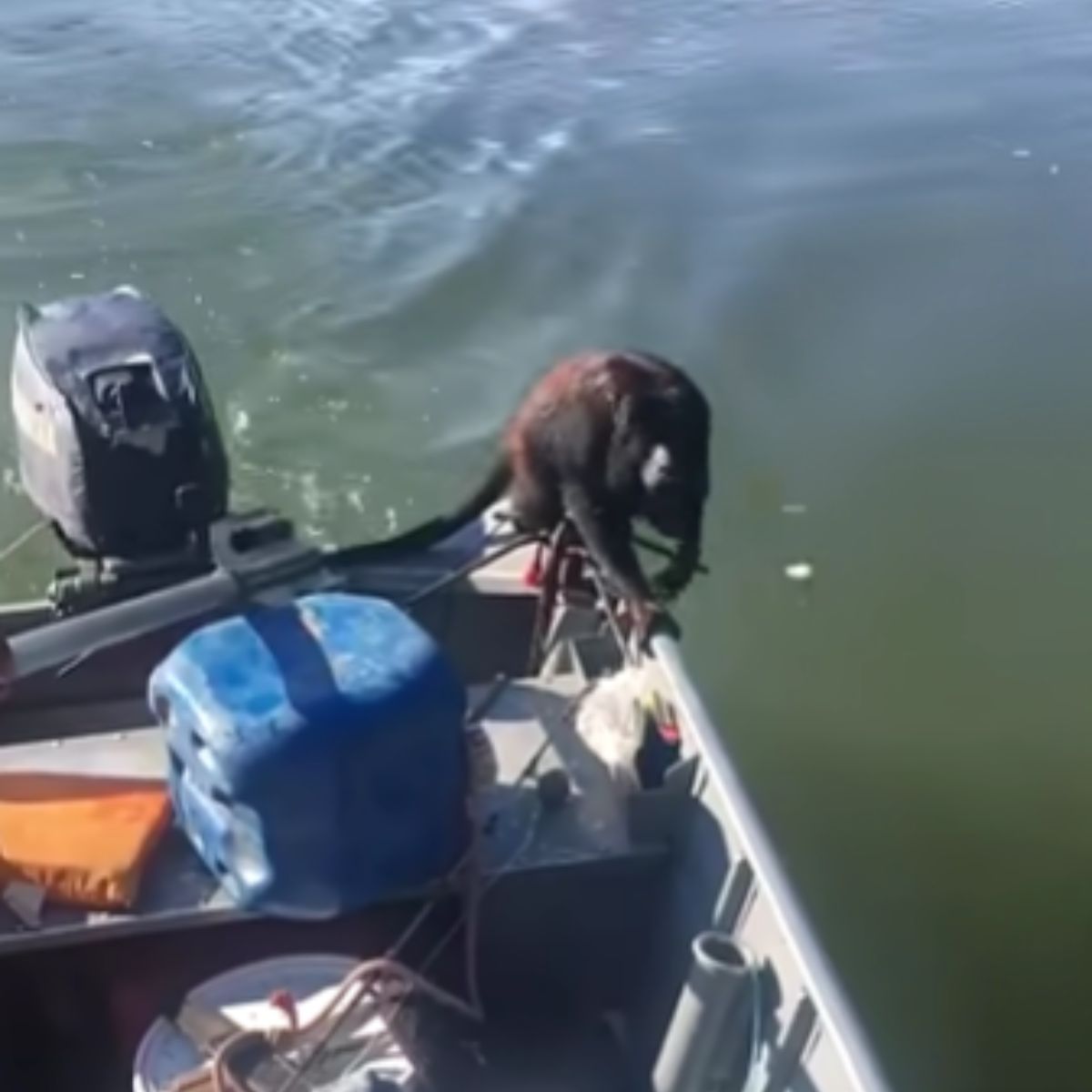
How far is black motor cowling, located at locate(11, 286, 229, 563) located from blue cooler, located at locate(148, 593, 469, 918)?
742 mm

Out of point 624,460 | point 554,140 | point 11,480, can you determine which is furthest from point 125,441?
point 554,140

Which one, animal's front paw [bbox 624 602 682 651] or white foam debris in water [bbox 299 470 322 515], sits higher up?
animal's front paw [bbox 624 602 682 651]

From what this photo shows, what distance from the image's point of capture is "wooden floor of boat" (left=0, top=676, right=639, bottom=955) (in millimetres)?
3322

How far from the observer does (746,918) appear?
332cm

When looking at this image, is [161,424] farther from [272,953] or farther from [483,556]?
[272,953]

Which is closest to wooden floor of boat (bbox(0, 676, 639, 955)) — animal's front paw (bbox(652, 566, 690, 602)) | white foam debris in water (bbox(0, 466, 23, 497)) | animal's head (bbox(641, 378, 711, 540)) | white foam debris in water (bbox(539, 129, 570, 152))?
animal's front paw (bbox(652, 566, 690, 602))

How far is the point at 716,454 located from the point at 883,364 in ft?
2.98

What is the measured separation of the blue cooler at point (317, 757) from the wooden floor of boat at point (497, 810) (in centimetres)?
8

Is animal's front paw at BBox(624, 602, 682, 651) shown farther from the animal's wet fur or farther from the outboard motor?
the outboard motor

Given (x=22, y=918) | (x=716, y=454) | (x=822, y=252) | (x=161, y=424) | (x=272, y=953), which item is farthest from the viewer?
(x=822, y=252)

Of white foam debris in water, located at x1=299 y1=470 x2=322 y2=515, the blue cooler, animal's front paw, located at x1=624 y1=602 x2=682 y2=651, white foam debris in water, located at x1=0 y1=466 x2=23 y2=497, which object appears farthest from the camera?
white foam debris in water, located at x1=299 y1=470 x2=322 y2=515

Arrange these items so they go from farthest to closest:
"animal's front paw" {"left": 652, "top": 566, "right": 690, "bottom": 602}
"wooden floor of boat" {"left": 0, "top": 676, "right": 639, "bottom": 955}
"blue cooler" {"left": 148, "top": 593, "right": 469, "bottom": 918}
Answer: "animal's front paw" {"left": 652, "top": 566, "right": 690, "bottom": 602}
"wooden floor of boat" {"left": 0, "top": 676, "right": 639, "bottom": 955}
"blue cooler" {"left": 148, "top": 593, "right": 469, "bottom": 918}

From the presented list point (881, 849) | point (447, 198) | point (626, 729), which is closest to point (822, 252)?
point (447, 198)

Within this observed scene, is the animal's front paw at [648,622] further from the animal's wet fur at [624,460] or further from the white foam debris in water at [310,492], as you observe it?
the white foam debris in water at [310,492]
